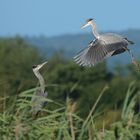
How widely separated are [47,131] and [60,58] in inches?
2643

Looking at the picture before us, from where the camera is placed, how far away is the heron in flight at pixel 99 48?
9547mm

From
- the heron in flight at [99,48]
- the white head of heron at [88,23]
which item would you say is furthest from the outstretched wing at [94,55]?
the white head of heron at [88,23]

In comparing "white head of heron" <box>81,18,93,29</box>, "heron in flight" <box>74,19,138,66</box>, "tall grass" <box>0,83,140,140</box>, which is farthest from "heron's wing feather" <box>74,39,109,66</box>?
"tall grass" <box>0,83,140,140</box>

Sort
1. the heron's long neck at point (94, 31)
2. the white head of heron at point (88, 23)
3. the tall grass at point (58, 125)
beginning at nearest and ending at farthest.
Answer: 1. the tall grass at point (58, 125)
2. the heron's long neck at point (94, 31)
3. the white head of heron at point (88, 23)

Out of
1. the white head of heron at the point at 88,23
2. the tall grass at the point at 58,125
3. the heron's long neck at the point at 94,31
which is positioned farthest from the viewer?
the white head of heron at the point at 88,23

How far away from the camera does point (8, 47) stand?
77062mm

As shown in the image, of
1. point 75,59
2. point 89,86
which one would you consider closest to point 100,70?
point 89,86

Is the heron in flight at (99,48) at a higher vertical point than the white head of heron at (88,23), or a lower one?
lower

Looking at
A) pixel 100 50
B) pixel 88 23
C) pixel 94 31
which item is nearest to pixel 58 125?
pixel 94 31

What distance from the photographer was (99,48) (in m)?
9.88

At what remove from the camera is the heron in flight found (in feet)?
31.3

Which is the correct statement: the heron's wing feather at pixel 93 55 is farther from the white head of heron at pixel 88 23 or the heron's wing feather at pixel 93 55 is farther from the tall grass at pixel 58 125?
the tall grass at pixel 58 125

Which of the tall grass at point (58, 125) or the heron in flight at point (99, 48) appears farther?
the heron in flight at point (99, 48)

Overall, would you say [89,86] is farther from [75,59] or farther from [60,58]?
[75,59]
